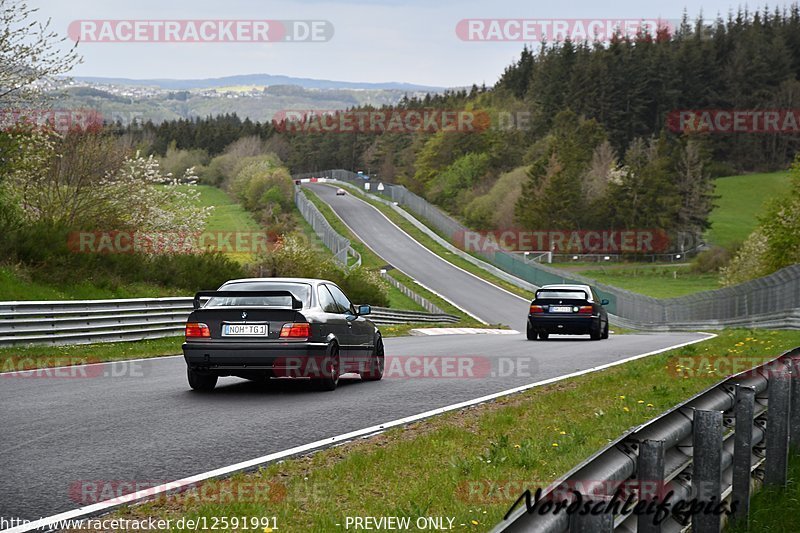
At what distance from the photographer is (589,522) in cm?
383

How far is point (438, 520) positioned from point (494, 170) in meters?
135

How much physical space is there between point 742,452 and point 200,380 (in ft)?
27.1

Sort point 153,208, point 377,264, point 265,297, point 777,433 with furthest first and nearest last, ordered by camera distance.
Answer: point 377,264 → point 153,208 → point 265,297 → point 777,433

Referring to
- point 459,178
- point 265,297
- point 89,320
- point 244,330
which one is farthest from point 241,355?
point 459,178

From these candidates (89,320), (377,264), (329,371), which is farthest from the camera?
(377,264)

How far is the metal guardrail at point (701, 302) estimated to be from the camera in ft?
108

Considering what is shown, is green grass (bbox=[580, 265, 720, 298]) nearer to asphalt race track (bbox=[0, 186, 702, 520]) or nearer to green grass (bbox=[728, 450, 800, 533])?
asphalt race track (bbox=[0, 186, 702, 520])

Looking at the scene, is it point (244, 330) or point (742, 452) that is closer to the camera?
point (742, 452)

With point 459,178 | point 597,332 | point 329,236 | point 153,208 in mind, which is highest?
point 459,178

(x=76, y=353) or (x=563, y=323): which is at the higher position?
(x=76, y=353)

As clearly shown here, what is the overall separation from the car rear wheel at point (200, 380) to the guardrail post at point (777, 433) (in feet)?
25.4

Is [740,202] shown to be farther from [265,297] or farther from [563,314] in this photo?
[265,297]

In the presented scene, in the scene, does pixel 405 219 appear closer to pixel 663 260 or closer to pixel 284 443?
pixel 663 260

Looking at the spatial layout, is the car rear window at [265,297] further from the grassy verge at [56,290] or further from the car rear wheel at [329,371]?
the grassy verge at [56,290]
